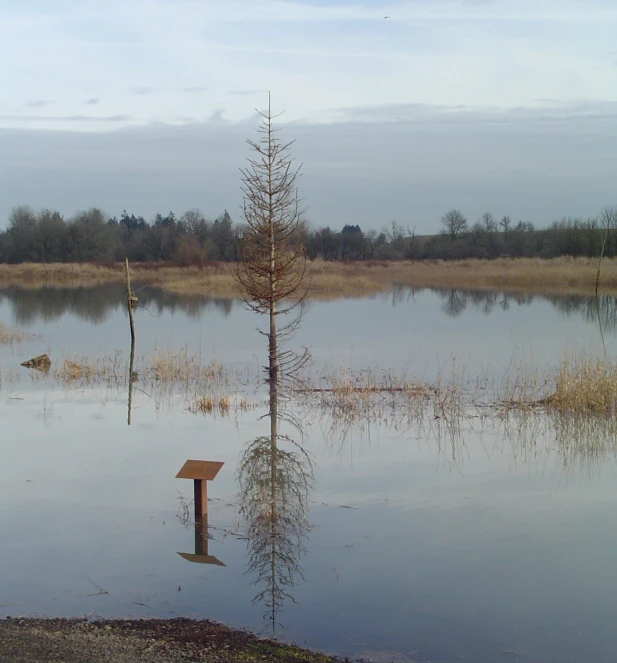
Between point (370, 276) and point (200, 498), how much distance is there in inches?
2021

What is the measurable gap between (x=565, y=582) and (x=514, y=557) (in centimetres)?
59

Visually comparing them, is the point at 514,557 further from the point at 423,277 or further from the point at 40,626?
the point at 423,277

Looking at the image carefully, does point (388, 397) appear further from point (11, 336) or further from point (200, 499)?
point (11, 336)

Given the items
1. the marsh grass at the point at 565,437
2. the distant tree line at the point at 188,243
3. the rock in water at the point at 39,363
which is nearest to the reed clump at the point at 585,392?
the marsh grass at the point at 565,437

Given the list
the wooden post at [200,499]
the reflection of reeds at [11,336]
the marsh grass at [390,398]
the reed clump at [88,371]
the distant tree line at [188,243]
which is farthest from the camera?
the distant tree line at [188,243]

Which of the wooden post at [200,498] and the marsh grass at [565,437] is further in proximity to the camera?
the marsh grass at [565,437]

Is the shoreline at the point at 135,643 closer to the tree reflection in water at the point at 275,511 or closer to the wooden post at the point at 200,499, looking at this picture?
the tree reflection in water at the point at 275,511

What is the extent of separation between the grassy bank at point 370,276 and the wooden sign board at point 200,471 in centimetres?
3208

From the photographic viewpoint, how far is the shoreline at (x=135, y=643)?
4.67m

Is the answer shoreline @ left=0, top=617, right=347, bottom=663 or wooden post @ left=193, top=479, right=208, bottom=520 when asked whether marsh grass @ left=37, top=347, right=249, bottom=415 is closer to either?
wooden post @ left=193, top=479, right=208, bottom=520

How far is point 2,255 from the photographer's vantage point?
7244cm

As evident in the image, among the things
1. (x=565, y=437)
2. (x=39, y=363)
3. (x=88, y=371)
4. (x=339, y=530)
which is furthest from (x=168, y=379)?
(x=339, y=530)

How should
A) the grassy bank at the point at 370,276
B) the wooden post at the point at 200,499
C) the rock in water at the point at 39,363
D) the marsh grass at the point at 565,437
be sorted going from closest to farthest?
the wooden post at the point at 200,499 → the marsh grass at the point at 565,437 → the rock in water at the point at 39,363 → the grassy bank at the point at 370,276

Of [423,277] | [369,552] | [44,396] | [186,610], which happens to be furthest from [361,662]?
[423,277]
